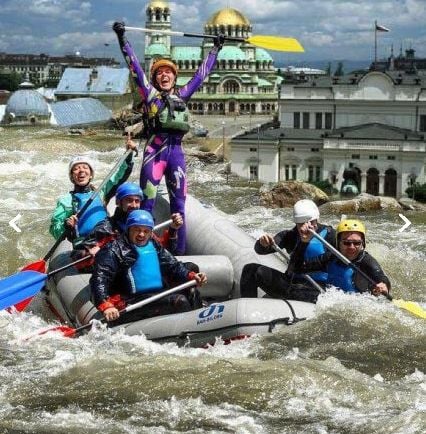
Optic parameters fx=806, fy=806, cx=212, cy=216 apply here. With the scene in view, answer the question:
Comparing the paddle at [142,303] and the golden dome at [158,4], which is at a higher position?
the golden dome at [158,4]

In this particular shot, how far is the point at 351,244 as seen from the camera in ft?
22.2

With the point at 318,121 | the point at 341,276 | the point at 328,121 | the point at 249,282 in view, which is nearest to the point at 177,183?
the point at 249,282

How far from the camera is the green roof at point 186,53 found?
98.2 meters

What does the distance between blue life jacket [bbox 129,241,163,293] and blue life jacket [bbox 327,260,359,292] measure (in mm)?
1493

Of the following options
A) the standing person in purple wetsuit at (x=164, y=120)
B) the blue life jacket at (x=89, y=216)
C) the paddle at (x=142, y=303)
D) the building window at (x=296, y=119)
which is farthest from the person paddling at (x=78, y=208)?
the building window at (x=296, y=119)

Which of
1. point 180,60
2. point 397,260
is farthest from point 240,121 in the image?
point 397,260

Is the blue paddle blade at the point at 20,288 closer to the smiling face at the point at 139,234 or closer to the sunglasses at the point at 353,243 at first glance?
the smiling face at the point at 139,234

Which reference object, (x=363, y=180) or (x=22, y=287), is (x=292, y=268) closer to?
(x=22, y=287)

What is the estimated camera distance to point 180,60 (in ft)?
323

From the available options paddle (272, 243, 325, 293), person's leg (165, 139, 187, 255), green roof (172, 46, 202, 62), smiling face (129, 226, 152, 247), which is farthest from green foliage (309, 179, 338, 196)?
green roof (172, 46, 202, 62)

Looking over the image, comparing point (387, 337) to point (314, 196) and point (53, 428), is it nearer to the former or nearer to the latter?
point (53, 428)

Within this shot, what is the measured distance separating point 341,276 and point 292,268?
18.8 inches

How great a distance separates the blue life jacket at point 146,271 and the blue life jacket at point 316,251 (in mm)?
1372

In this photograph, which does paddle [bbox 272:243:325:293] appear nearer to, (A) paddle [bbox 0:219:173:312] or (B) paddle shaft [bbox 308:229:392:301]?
(B) paddle shaft [bbox 308:229:392:301]
